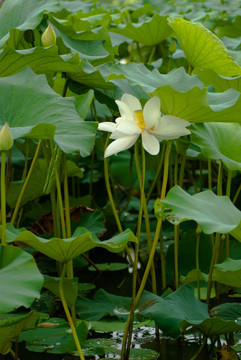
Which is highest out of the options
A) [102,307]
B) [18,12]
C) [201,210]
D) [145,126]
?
[18,12]

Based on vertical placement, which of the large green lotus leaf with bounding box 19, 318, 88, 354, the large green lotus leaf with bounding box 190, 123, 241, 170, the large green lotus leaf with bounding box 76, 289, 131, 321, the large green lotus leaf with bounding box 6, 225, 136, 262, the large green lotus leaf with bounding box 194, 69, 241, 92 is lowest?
the large green lotus leaf with bounding box 76, 289, 131, 321

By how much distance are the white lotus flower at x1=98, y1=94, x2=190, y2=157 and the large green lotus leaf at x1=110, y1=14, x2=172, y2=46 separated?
3.16 feet

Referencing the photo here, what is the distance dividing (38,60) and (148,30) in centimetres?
88

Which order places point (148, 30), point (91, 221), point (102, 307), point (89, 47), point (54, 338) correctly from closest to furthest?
point (54, 338)
point (102, 307)
point (89, 47)
point (91, 221)
point (148, 30)

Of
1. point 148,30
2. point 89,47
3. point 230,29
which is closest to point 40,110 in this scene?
point 89,47

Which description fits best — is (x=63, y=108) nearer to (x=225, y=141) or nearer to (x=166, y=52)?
(x=225, y=141)

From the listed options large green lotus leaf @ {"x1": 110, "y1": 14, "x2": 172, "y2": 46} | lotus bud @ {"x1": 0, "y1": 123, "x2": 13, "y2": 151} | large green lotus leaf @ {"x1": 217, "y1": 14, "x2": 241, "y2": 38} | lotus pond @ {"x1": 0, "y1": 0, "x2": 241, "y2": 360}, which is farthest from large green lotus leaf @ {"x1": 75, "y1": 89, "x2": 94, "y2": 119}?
large green lotus leaf @ {"x1": 217, "y1": 14, "x2": 241, "y2": 38}

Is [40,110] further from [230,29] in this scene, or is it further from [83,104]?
[230,29]

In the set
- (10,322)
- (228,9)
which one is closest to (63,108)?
A: (10,322)

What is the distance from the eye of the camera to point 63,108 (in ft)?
4.36

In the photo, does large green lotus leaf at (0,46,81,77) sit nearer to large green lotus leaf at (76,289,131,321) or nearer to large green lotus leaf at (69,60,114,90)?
large green lotus leaf at (69,60,114,90)

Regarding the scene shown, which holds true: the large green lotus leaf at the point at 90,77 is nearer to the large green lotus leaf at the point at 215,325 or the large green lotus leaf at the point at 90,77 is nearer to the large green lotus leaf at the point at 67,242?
the large green lotus leaf at the point at 67,242

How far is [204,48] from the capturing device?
157cm

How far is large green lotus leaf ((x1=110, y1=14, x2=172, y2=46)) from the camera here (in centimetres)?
218
